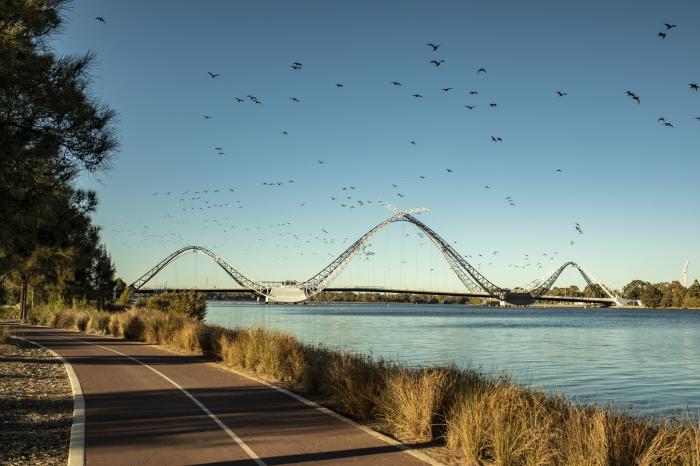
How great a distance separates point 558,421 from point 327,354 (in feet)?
31.1

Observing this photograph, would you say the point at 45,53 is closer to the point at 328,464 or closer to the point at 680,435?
the point at 328,464

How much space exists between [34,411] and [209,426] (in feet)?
14.3

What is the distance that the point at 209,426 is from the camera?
36.2 ft

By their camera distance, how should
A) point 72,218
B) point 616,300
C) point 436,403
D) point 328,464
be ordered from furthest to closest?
1. point 616,300
2. point 72,218
3. point 436,403
4. point 328,464

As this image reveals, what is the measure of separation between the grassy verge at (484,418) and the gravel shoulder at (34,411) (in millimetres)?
5385

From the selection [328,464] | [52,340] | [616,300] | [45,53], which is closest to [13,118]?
[45,53]

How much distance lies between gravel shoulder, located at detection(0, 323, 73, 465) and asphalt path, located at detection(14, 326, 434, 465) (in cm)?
48

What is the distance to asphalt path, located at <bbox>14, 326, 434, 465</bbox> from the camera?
29.5ft

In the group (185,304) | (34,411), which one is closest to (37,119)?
(34,411)

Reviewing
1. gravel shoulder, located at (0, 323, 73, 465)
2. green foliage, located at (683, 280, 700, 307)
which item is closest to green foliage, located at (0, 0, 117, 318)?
gravel shoulder, located at (0, 323, 73, 465)

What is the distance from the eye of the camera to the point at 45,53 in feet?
42.8

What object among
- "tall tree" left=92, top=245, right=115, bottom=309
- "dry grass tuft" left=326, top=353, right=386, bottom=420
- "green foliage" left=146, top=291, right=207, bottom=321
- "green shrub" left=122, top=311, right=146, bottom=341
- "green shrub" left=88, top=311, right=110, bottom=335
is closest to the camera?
"dry grass tuft" left=326, top=353, right=386, bottom=420

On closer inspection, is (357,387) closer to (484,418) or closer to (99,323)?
(484,418)

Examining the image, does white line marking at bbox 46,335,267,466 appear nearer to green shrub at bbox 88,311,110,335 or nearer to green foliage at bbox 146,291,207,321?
green shrub at bbox 88,311,110,335
